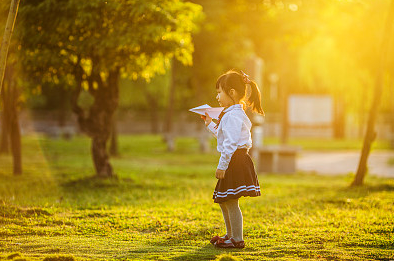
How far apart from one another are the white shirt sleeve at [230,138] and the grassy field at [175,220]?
2.89 feet

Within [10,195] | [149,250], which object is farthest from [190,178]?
[149,250]

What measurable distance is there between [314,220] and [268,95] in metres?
46.0

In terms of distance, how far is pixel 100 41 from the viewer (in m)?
10.2

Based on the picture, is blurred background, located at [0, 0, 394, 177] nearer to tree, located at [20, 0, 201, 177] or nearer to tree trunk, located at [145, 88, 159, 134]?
tree, located at [20, 0, 201, 177]

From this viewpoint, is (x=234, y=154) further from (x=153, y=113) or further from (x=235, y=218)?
(x=153, y=113)

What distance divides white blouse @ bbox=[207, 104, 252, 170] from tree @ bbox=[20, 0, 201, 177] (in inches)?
180

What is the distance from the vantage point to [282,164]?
54.4 ft

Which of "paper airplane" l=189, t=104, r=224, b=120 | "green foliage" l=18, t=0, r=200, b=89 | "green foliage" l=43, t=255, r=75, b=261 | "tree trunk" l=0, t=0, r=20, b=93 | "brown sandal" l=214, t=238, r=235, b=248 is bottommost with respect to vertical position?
"brown sandal" l=214, t=238, r=235, b=248

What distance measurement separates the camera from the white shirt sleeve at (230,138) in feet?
17.6

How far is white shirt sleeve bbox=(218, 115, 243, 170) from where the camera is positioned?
211 inches

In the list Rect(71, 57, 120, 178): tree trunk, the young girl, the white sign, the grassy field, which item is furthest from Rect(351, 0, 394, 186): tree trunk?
the white sign

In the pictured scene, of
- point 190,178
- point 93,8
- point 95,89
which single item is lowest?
point 190,178

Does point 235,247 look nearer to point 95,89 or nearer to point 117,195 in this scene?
point 117,195

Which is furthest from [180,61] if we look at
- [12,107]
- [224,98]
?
[224,98]
